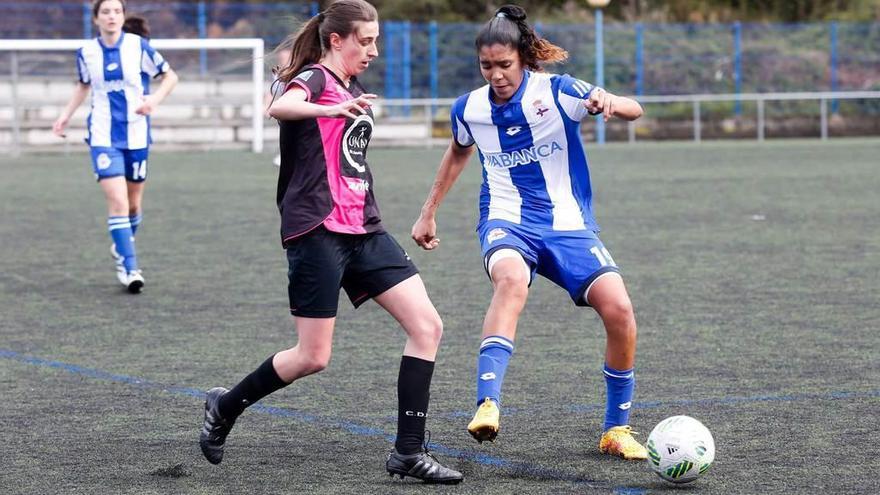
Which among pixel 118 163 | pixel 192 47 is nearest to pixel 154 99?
pixel 118 163

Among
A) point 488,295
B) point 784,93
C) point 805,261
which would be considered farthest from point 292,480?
point 784,93

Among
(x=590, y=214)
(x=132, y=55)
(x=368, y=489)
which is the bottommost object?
(x=368, y=489)

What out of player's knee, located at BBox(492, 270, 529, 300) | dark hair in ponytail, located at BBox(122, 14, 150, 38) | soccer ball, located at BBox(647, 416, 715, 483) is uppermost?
dark hair in ponytail, located at BBox(122, 14, 150, 38)

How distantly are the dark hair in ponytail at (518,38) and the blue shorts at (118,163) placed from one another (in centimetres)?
496

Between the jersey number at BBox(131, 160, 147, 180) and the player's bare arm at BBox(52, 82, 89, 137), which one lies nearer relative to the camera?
the jersey number at BBox(131, 160, 147, 180)

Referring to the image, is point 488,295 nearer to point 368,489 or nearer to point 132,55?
point 132,55

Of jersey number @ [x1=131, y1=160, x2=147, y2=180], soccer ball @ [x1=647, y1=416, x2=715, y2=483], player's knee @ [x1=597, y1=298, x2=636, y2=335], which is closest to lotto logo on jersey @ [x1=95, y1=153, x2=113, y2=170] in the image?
jersey number @ [x1=131, y1=160, x2=147, y2=180]

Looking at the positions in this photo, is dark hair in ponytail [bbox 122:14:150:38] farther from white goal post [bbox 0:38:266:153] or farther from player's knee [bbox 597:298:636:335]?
white goal post [bbox 0:38:266:153]

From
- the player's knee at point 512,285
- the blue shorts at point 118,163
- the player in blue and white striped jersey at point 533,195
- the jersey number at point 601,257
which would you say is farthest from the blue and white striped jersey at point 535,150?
the blue shorts at point 118,163

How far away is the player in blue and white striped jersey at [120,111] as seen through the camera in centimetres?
951

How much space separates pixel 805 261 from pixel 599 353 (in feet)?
13.3

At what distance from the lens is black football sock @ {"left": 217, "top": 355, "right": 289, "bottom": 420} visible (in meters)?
4.91

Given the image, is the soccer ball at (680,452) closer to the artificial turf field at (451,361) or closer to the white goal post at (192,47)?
the artificial turf field at (451,361)

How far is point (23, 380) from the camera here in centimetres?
655
